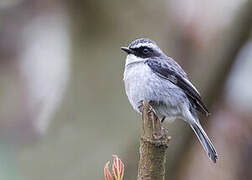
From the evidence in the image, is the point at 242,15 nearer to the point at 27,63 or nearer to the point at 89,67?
the point at 89,67

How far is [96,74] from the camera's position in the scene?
7203mm

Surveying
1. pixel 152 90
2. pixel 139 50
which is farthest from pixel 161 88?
pixel 139 50

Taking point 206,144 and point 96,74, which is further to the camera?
point 96,74

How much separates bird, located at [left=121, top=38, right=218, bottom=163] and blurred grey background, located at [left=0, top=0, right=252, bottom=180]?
143 cm

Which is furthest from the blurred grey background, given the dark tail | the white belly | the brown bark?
the brown bark

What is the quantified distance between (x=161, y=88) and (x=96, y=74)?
249 cm

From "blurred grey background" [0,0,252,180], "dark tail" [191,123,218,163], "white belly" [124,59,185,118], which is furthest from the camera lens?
"blurred grey background" [0,0,252,180]

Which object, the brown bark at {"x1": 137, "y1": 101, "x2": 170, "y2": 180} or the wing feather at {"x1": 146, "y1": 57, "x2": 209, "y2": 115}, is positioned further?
the wing feather at {"x1": 146, "y1": 57, "x2": 209, "y2": 115}

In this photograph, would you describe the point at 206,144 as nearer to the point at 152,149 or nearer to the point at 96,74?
the point at 152,149

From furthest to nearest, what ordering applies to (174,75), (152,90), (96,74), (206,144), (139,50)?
(96,74)
(139,50)
(174,75)
(152,90)
(206,144)

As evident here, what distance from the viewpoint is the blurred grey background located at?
Answer: 6.51 m

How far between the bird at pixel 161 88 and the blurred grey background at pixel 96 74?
1430mm

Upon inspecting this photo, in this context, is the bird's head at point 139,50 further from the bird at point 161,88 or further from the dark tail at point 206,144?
the dark tail at point 206,144

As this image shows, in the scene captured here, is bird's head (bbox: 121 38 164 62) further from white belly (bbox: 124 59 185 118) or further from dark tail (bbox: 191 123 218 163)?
dark tail (bbox: 191 123 218 163)
